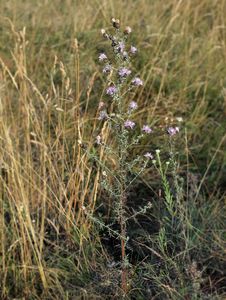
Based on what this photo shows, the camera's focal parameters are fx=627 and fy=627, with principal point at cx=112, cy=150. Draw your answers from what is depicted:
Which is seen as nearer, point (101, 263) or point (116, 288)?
point (116, 288)

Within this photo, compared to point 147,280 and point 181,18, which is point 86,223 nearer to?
point 147,280

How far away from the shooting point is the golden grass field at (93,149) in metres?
2.39

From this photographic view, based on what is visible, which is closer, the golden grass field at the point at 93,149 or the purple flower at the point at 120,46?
the purple flower at the point at 120,46

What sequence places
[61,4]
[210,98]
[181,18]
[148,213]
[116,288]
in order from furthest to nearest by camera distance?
[61,4] < [181,18] < [210,98] < [148,213] < [116,288]

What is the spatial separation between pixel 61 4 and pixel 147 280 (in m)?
2.75

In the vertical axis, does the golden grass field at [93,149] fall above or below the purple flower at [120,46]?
below

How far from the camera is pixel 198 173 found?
309cm

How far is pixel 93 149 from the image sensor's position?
2.32 m

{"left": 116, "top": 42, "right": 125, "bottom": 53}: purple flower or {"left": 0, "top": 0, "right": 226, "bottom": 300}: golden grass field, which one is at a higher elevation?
{"left": 116, "top": 42, "right": 125, "bottom": 53}: purple flower

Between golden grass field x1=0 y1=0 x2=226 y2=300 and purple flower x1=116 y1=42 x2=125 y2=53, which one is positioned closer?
purple flower x1=116 y1=42 x2=125 y2=53

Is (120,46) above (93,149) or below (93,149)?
above

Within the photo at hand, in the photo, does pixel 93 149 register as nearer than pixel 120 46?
No

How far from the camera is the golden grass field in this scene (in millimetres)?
2395

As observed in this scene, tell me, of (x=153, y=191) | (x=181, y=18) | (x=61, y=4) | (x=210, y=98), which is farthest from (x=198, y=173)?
(x=61, y=4)
